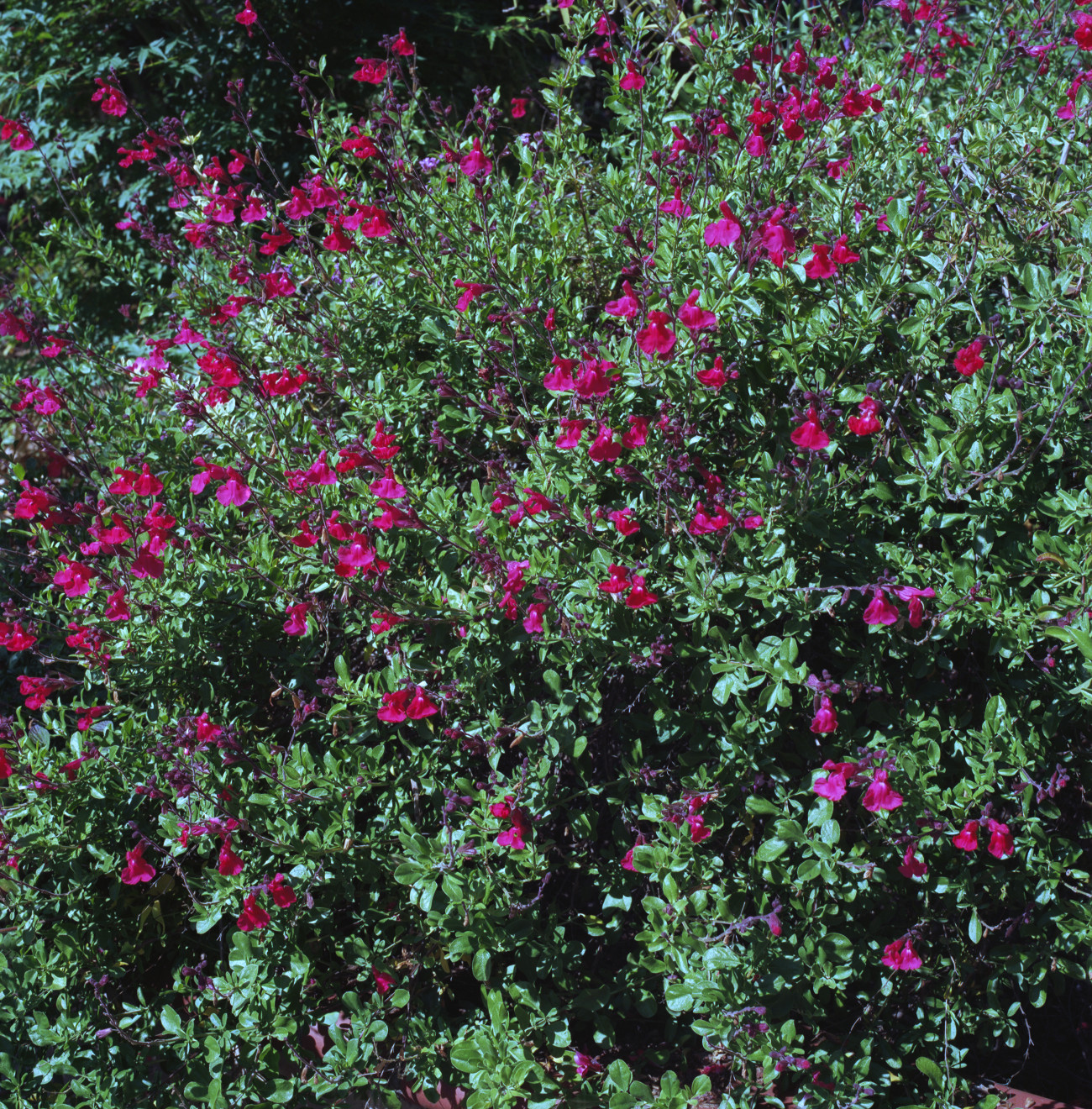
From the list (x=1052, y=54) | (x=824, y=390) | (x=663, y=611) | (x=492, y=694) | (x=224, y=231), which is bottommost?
(x=492, y=694)

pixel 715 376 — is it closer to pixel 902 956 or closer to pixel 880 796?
pixel 880 796

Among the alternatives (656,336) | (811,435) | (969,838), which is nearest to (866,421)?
(811,435)

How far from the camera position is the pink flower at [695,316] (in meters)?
1.82

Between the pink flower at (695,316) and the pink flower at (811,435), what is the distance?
275 millimetres

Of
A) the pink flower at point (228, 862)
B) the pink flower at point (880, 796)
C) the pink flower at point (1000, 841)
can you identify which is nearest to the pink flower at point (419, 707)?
the pink flower at point (228, 862)

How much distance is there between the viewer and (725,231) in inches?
77.0

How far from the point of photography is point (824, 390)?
6.24ft

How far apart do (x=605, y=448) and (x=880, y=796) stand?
822 mm

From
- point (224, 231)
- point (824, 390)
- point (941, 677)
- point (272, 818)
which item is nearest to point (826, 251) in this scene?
point (824, 390)

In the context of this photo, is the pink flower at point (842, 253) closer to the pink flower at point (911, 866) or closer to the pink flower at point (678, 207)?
the pink flower at point (678, 207)

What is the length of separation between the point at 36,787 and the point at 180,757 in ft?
1.27

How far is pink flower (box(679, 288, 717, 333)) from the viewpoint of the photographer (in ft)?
5.97

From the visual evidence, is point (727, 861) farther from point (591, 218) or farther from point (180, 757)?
point (591, 218)

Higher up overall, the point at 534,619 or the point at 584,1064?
the point at 534,619
